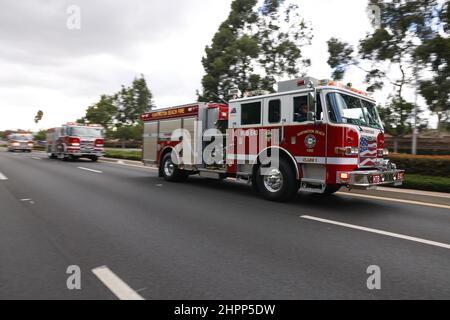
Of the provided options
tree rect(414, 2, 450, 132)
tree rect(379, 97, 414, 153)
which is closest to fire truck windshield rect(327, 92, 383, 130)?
tree rect(414, 2, 450, 132)

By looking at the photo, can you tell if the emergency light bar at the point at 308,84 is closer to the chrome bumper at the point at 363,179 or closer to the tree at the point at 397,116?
the chrome bumper at the point at 363,179

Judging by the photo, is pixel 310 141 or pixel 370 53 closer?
pixel 310 141

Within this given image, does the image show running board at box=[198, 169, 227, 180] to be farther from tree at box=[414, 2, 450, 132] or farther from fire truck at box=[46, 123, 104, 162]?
fire truck at box=[46, 123, 104, 162]

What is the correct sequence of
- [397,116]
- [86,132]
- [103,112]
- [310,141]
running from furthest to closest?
1. [103,112]
2. [86,132]
3. [397,116]
4. [310,141]

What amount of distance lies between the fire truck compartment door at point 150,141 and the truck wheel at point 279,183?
5485 millimetres

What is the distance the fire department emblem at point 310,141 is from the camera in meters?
7.30

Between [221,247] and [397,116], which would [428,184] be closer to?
[221,247]

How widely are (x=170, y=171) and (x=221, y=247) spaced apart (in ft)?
24.9

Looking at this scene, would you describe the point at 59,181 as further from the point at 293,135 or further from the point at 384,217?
the point at 384,217

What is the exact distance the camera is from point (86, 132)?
75.0 ft

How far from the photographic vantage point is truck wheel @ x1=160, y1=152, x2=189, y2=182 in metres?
11.6

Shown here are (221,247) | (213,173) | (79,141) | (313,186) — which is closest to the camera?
(221,247)

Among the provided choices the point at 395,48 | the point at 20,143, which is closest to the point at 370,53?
the point at 395,48

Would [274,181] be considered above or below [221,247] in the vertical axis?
above
